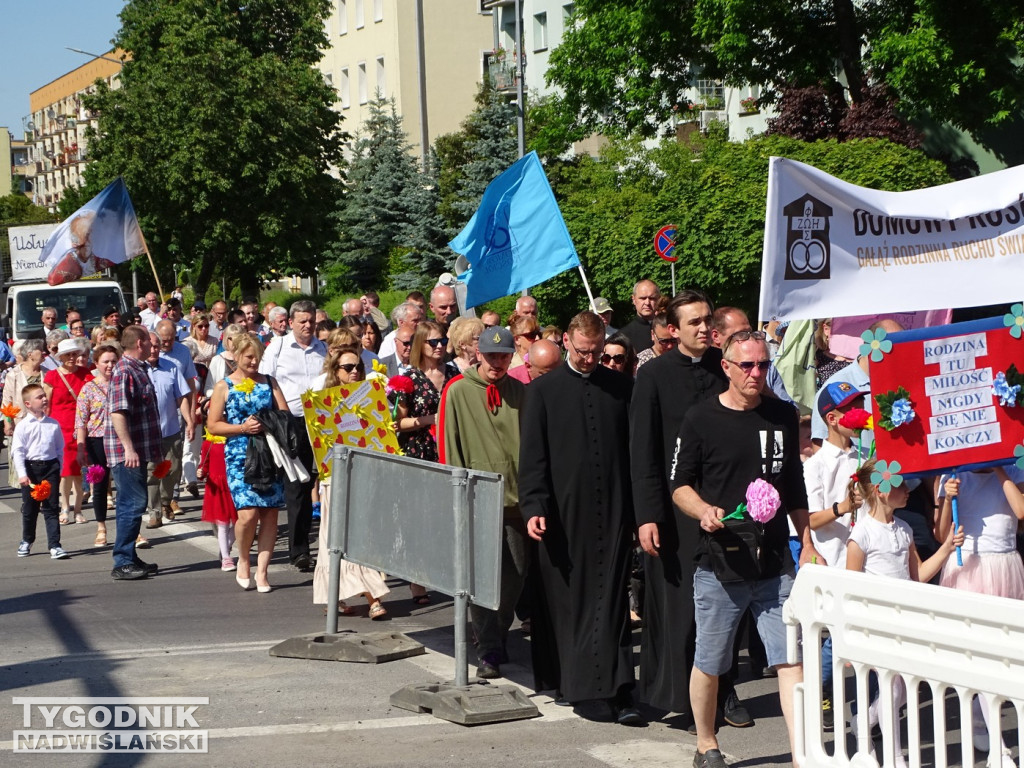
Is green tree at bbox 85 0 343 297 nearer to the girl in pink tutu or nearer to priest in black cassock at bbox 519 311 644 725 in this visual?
priest in black cassock at bbox 519 311 644 725

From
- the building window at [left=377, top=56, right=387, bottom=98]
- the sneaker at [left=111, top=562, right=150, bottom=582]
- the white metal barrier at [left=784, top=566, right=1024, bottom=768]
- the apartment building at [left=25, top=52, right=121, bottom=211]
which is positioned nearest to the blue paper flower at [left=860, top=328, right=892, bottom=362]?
Result: the white metal barrier at [left=784, top=566, right=1024, bottom=768]

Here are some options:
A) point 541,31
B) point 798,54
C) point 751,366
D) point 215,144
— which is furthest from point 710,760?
point 541,31

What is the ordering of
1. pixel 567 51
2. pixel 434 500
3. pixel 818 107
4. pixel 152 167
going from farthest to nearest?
pixel 152 167 → pixel 567 51 → pixel 818 107 → pixel 434 500

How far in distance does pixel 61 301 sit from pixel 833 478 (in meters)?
20.7

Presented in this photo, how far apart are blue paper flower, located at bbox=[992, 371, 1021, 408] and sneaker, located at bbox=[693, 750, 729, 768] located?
1849 millimetres

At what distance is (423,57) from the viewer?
2490 inches

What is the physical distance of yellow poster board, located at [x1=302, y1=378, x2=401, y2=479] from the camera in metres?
9.80

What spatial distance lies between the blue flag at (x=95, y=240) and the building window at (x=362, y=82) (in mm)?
45345

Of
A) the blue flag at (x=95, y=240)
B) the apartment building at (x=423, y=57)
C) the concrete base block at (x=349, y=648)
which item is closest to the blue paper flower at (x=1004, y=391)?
the concrete base block at (x=349, y=648)

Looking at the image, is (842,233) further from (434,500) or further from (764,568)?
(434,500)

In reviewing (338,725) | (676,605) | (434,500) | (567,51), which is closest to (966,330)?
(676,605)

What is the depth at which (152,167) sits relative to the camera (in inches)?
1847

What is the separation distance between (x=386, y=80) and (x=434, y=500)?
5912cm

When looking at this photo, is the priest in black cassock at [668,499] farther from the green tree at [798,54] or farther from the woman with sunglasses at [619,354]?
the green tree at [798,54]
